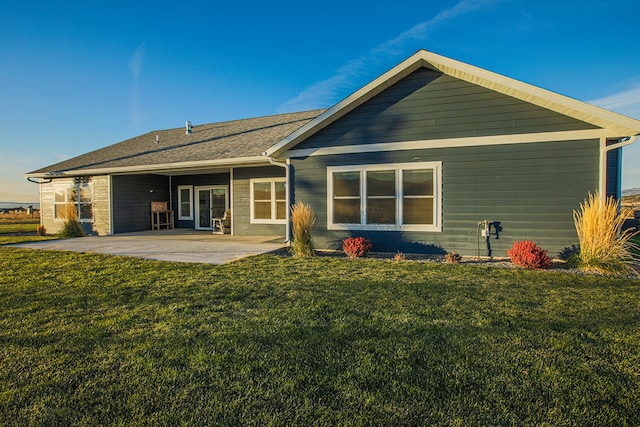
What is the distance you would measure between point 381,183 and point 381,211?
0.69m

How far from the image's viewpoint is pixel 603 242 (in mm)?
5402

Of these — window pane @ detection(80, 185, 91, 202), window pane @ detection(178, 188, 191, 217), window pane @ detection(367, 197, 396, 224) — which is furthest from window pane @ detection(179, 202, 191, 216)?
window pane @ detection(367, 197, 396, 224)

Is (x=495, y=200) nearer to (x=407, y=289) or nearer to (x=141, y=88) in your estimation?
(x=407, y=289)

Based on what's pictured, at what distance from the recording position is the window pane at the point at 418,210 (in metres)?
7.29

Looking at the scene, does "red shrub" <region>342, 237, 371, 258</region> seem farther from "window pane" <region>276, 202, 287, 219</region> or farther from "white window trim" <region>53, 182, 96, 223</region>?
"white window trim" <region>53, 182, 96, 223</region>

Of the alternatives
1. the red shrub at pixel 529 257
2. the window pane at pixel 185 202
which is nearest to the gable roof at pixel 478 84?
the red shrub at pixel 529 257

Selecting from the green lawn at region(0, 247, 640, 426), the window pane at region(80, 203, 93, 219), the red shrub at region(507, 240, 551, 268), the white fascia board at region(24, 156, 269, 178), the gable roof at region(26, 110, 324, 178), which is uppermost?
the gable roof at region(26, 110, 324, 178)

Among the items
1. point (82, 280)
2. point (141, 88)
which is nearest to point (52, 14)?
point (141, 88)

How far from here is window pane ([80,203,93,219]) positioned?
41.7 feet

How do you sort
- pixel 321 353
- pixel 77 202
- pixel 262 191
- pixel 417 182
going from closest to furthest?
pixel 321 353 → pixel 417 182 → pixel 262 191 → pixel 77 202

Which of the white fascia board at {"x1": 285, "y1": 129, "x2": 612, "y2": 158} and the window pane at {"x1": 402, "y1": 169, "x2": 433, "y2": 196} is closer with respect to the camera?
the white fascia board at {"x1": 285, "y1": 129, "x2": 612, "y2": 158}

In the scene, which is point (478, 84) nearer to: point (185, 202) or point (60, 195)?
point (185, 202)

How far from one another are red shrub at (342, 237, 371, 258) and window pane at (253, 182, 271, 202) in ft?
15.1

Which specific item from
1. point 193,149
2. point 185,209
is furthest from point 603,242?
point 185,209
